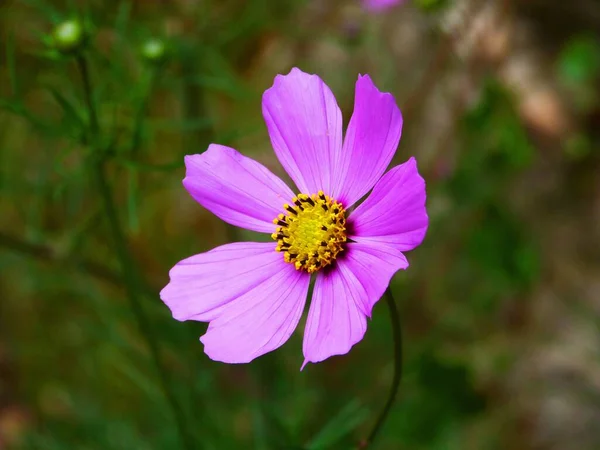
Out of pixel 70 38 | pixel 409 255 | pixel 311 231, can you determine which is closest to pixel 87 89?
pixel 70 38

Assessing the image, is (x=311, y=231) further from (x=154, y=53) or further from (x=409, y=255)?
(x=409, y=255)

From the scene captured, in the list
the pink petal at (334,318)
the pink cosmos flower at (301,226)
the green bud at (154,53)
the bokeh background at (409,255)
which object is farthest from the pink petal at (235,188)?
the bokeh background at (409,255)

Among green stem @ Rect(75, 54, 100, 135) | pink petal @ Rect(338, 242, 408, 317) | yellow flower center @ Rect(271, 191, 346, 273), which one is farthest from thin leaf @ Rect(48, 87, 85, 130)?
pink petal @ Rect(338, 242, 408, 317)

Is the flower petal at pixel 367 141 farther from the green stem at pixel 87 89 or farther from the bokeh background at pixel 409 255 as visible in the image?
the bokeh background at pixel 409 255

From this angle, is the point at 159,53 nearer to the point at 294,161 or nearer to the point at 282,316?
the point at 294,161

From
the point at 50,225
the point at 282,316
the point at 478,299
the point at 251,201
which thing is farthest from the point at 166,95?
the point at 282,316

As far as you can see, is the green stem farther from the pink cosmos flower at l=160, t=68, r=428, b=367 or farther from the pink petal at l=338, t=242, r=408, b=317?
the pink petal at l=338, t=242, r=408, b=317
